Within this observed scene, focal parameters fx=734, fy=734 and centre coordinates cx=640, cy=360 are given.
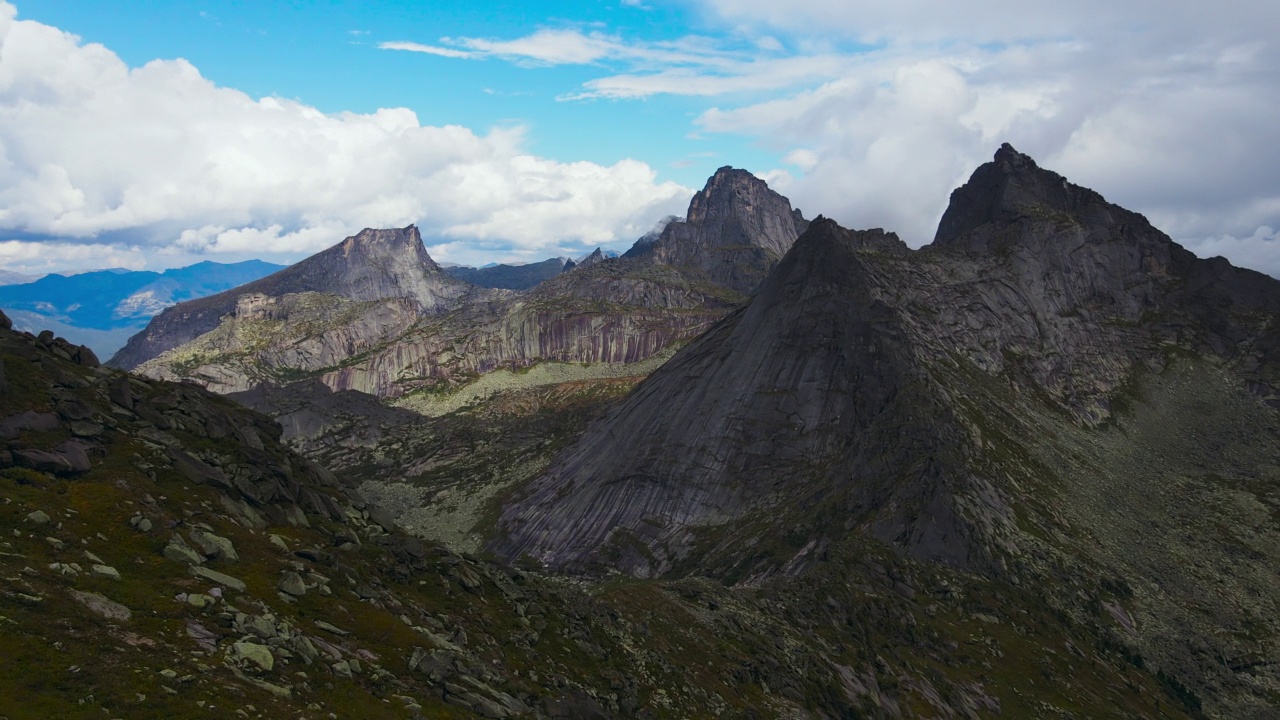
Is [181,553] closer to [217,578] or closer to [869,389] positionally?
[217,578]

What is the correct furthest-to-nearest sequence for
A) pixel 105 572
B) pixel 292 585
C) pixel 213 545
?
pixel 292 585 < pixel 213 545 < pixel 105 572

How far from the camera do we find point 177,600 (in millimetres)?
33219

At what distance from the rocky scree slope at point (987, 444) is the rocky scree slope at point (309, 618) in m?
21.8

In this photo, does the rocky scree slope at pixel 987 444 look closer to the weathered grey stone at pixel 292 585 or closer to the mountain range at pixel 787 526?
the mountain range at pixel 787 526

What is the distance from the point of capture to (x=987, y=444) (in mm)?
121500

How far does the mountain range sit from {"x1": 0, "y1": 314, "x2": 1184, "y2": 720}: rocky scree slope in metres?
0.23

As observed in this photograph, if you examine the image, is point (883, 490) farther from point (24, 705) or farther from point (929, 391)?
point (24, 705)

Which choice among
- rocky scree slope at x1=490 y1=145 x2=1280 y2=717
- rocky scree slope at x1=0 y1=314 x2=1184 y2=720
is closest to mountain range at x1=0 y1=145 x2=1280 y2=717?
rocky scree slope at x1=0 y1=314 x2=1184 y2=720

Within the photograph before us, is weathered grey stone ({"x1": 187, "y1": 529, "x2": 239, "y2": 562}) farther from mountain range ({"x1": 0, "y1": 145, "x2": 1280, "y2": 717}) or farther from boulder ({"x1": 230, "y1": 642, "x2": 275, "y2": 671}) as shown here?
boulder ({"x1": 230, "y1": 642, "x2": 275, "y2": 671})

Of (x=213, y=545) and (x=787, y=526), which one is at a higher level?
(x=213, y=545)

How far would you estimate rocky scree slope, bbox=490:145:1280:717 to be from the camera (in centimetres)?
9800

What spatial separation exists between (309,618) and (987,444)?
11222cm

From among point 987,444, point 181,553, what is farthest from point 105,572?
point 987,444

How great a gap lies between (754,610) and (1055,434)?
95414 millimetres
